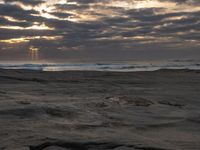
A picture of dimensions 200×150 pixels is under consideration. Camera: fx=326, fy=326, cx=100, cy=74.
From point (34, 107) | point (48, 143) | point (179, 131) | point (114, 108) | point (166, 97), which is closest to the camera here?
point (48, 143)

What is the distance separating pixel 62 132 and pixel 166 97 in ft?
15.8

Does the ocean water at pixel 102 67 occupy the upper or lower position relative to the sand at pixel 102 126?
lower

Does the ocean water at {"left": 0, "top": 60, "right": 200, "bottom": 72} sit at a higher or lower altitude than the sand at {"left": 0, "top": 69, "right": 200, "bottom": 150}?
lower

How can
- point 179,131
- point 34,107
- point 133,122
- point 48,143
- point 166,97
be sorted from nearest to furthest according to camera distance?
point 48,143 → point 179,131 → point 133,122 → point 34,107 → point 166,97

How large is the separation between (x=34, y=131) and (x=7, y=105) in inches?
81.2

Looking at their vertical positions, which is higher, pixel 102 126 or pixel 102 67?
pixel 102 126

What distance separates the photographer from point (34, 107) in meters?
5.67

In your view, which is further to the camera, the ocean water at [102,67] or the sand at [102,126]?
the ocean water at [102,67]

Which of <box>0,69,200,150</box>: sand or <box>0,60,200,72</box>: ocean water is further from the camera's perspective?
<box>0,60,200,72</box>: ocean water

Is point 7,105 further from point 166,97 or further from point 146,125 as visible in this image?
point 166,97

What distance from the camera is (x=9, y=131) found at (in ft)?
13.6

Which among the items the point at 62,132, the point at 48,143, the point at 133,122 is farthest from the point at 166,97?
the point at 48,143

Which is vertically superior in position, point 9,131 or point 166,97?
point 9,131

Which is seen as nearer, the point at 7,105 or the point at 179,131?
the point at 179,131
